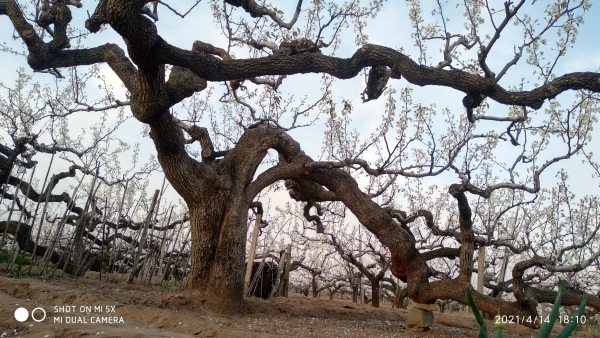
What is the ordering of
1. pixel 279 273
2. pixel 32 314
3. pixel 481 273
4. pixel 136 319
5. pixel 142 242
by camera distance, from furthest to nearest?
1. pixel 279 273
2. pixel 142 242
3. pixel 481 273
4. pixel 136 319
5. pixel 32 314

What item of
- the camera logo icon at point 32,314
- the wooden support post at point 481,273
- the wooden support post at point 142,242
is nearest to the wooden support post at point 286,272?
the wooden support post at point 142,242

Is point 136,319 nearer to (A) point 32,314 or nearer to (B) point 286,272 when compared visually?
(A) point 32,314

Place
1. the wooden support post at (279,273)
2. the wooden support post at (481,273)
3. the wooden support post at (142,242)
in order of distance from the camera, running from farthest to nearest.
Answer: the wooden support post at (279,273), the wooden support post at (142,242), the wooden support post at (481,273)

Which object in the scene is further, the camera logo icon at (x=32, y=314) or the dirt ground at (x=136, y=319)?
the camera logo icon at (x=32, y=314)

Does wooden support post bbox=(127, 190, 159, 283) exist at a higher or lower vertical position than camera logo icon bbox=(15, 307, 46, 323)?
higher

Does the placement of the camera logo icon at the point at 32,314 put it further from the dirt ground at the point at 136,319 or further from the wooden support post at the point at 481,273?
the wooden support post at the point at 481,273

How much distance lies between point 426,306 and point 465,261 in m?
0.82

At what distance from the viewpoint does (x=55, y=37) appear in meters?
5.54

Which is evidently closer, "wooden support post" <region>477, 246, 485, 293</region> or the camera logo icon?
the camera logo icon

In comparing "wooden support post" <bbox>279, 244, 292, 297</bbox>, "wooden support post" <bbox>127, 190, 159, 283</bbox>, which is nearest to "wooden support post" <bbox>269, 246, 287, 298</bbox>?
"wooden support post" <bbox>279, 244, 292, 297</bbox>

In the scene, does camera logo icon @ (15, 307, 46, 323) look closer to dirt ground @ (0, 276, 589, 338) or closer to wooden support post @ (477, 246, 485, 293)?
dirt ground @ (0, 276, 589, 338)

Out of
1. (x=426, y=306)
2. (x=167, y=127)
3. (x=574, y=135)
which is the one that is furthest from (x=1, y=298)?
(x=574, y=135)

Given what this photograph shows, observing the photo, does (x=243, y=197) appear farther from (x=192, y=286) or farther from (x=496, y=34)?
(x=496, y=34)

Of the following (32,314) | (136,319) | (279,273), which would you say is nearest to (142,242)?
(136,319)
